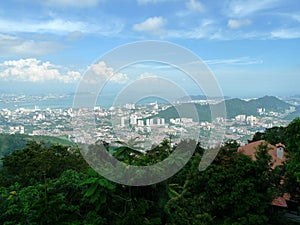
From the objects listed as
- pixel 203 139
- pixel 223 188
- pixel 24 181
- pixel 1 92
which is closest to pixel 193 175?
pixel 223 188

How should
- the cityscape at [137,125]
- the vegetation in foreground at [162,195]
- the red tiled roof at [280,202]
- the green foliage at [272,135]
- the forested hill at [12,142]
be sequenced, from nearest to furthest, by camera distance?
the cityscape at [137,125] < the vegetation in foreground at [162,195] < the red tiled roof at [280,202] < the green foliage at [272,135] < the forested hill at [12,142]

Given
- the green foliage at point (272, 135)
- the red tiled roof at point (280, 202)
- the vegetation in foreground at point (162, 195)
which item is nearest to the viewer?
the vegetation in foreground at point (162, 195)

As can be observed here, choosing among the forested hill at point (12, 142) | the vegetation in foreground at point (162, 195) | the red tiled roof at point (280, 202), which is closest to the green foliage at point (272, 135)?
the red tiled roof at point (280, 202)

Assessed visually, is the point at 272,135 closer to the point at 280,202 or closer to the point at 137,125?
the point at 280,202

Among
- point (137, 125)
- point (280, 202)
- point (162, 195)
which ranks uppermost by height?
point (137, 125)

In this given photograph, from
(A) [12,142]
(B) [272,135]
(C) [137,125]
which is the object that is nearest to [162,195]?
(C) [137,125]

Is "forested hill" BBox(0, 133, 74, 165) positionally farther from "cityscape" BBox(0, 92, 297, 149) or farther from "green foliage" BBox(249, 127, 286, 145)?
"cityscape" BBox(0, 92, 297, 149)

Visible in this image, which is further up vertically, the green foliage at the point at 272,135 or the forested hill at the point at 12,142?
the green foliage at the point at 272,135

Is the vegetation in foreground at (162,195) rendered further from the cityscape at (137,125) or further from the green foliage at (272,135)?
the green foliage at (272,135)

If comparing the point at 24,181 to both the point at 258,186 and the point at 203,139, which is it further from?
the point at 258,186
